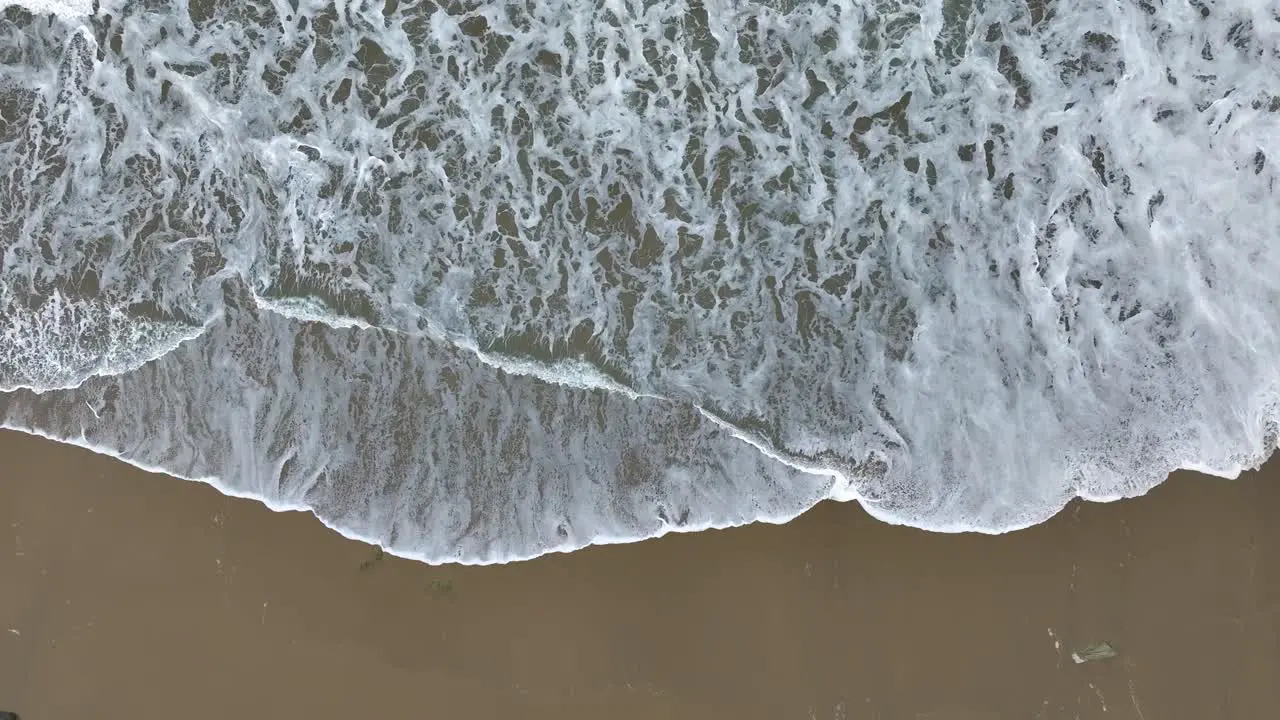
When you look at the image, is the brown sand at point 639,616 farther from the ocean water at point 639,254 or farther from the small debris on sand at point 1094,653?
the ocean water at point 639,254

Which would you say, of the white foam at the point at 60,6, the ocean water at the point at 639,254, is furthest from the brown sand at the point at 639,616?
the white foam at the point at 60,6

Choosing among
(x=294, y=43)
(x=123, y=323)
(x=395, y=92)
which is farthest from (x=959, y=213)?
(x=123, y=323)

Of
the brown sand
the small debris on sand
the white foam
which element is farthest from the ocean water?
the small debris on sand

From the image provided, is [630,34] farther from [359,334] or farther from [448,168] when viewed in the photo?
[359,334]

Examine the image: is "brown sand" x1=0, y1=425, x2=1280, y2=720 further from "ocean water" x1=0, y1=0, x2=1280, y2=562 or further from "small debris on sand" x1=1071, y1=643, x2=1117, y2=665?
"ocean water" x1=0, y1=0, x2=1280, y2=562

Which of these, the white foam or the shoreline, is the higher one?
the white foam

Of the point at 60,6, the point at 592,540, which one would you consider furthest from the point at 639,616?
the point at 60,6
